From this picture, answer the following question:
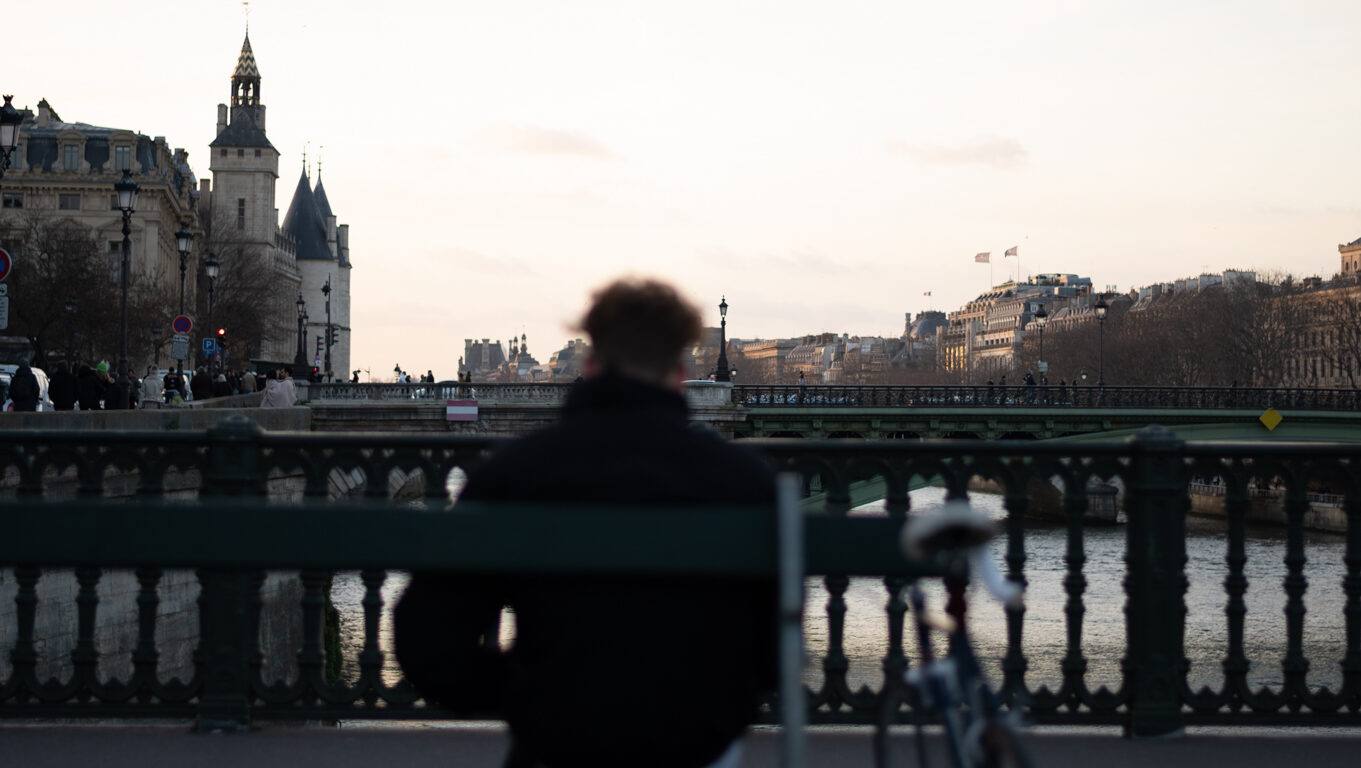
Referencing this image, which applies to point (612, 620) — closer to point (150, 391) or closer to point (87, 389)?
point (87, 389)

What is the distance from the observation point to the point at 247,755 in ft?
17.0

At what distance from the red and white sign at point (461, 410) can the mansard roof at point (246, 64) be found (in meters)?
87.7

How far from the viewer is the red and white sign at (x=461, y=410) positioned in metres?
48.5

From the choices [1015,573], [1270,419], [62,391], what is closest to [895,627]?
[1015,573]

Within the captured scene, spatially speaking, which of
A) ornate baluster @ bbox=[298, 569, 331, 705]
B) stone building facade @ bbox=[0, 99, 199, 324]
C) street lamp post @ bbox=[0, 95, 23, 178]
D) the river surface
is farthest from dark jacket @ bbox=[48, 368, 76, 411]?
stone building facade @ bbox=[0, 99, 199, 324]

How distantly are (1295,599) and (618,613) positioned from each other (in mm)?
4355

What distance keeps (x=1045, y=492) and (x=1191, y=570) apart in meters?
24.1

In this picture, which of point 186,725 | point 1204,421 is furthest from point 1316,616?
point 186,725

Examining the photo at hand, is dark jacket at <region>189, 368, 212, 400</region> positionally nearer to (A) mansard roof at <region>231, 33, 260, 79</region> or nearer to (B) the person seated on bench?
(B) the person seated on bench

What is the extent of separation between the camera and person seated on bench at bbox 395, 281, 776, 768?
2.42 m

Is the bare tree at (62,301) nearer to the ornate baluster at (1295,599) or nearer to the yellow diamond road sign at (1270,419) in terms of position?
the yellow diamond road sign at (1270,419)

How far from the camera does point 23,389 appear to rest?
846 inches

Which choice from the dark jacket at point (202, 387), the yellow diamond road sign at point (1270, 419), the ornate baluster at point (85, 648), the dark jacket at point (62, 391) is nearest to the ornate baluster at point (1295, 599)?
the ornate baluster at point (85, 648)

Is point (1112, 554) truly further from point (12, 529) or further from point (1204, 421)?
A: point (12, 529)
